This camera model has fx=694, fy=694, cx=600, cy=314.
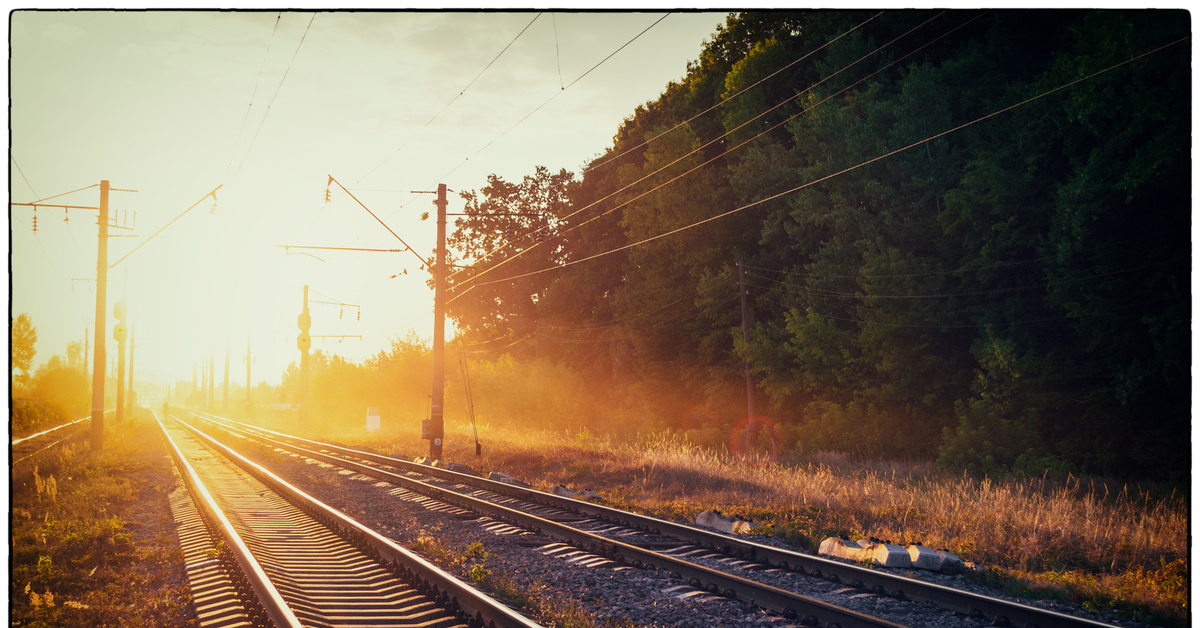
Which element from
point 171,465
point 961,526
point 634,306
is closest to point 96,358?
point 171,465

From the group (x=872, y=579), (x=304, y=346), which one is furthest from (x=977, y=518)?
(x=304, y=346)

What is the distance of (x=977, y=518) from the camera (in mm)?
10547

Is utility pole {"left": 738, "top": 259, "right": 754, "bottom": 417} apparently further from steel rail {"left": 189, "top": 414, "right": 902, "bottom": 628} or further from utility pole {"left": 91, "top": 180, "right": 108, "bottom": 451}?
utility pole {"left": 91, "top": 180, "right": 108, "bottom": 451}

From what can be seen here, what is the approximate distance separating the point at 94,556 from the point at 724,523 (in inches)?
346

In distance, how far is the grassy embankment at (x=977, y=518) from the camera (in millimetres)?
7422

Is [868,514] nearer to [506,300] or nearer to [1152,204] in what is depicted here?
[1152,204]

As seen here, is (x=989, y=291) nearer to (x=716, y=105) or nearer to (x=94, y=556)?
(x=716, y=105)

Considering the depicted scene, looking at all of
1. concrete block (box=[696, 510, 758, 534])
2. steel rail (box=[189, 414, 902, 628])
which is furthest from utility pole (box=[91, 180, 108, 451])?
concrete block (box=[696, 510, 758, 534])

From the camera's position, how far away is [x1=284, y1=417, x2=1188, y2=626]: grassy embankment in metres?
7.42

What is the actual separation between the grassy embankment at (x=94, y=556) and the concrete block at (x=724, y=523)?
733cm

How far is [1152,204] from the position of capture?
16734 millimetres

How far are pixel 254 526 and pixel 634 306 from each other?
31.4 meters

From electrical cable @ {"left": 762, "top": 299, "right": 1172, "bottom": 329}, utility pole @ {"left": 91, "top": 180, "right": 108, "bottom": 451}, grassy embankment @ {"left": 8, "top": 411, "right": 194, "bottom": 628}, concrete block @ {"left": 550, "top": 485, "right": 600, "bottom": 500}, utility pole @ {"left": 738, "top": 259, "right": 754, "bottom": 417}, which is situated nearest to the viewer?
grassy embankment @ {"left": 8, "top": 411, "right": 194, "bottom": 628}

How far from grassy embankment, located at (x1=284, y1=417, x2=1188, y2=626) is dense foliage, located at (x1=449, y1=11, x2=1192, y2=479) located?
3.81 meters
